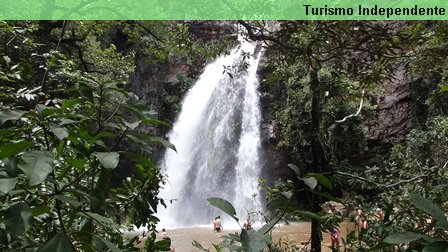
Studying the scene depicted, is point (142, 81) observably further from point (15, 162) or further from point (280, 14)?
point (15, 162)

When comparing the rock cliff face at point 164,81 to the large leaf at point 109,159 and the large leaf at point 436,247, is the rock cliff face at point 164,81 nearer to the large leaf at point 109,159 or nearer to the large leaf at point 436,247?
the large leaf at point 109,159

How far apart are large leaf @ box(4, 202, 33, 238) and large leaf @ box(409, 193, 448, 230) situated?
0.67 metres

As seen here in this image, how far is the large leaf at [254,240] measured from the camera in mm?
671

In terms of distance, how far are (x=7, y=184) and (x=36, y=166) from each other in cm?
5

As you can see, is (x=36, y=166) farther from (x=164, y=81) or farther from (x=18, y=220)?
(x=164, y=81)

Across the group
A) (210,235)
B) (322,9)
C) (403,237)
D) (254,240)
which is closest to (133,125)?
(254,240)

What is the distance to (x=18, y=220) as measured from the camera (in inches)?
24.5

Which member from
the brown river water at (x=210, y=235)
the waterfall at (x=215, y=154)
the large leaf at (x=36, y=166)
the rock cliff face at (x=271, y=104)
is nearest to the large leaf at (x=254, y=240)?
the large leaf at (x=36, y=166)

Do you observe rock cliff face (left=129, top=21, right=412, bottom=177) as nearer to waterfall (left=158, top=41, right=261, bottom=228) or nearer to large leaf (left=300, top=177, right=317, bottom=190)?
waterfall (left=158, top=41, right=261, bottom=228)

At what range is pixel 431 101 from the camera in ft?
33.9

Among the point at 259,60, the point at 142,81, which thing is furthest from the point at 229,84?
the point at 142,81

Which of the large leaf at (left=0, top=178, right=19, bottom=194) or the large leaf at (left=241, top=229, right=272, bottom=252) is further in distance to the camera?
the large leaf at (left=241, top=229, right=272, bottom=252)

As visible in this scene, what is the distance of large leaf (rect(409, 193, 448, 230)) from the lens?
0.63m

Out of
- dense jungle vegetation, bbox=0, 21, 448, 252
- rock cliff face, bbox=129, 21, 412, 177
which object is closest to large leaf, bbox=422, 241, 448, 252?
dense jungle vegetation, bbox=0, 21, 448, 252
